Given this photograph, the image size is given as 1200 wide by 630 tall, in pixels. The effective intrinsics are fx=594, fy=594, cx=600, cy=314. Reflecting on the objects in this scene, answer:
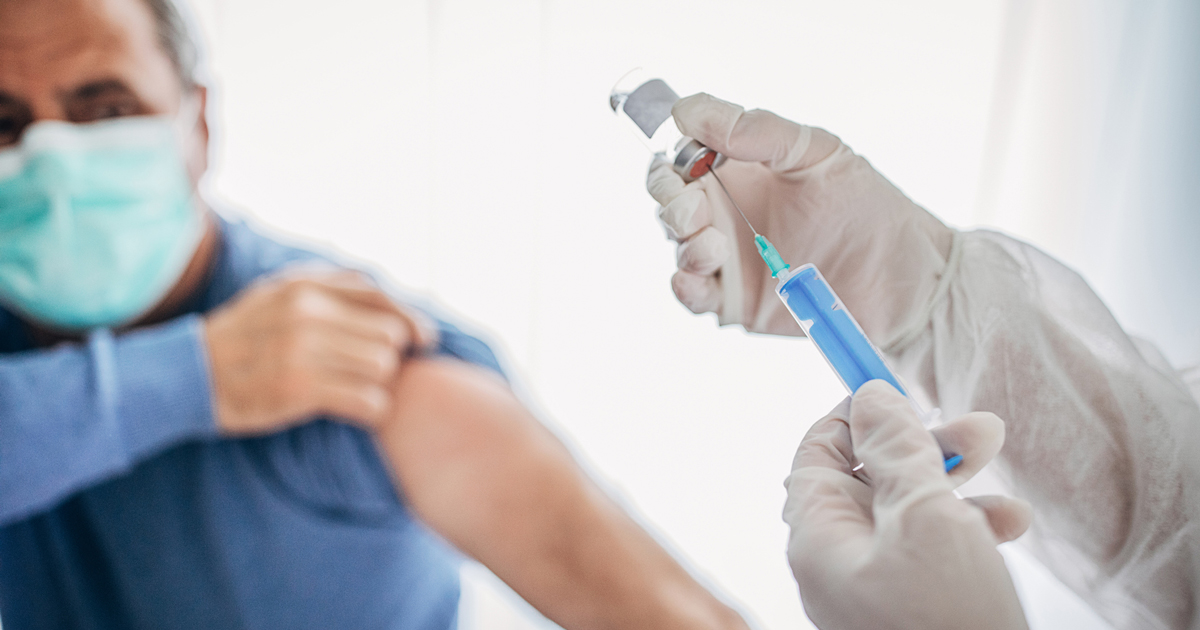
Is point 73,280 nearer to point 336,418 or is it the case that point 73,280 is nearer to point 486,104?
point 336,418

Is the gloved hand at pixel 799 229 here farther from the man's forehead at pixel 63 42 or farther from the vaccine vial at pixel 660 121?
the man's forehead at pixel 63 42

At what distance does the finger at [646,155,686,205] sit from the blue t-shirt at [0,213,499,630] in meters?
0.37

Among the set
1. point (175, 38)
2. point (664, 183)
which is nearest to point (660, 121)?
point (664, 183)

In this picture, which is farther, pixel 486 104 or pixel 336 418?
pixel 486 104

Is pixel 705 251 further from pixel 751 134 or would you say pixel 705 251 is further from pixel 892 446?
pixel 892 446

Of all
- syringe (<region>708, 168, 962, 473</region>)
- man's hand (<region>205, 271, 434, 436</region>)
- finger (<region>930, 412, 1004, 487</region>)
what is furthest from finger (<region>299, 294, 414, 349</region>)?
finger (<region>930, 412, 1004, 487</region>)

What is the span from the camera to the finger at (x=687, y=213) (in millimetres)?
676

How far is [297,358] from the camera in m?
0.71

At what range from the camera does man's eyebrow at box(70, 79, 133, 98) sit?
0.73 metres

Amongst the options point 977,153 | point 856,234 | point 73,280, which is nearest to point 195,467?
point 73,280

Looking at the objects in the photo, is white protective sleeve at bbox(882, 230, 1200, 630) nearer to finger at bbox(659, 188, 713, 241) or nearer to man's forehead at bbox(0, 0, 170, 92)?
finger at bbox(659, 188, 713, 241)

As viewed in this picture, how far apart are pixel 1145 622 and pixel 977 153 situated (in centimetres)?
73

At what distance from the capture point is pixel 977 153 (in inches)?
41.2

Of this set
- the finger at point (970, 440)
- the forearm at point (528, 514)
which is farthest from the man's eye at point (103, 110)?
the finger at point (970, 440)
